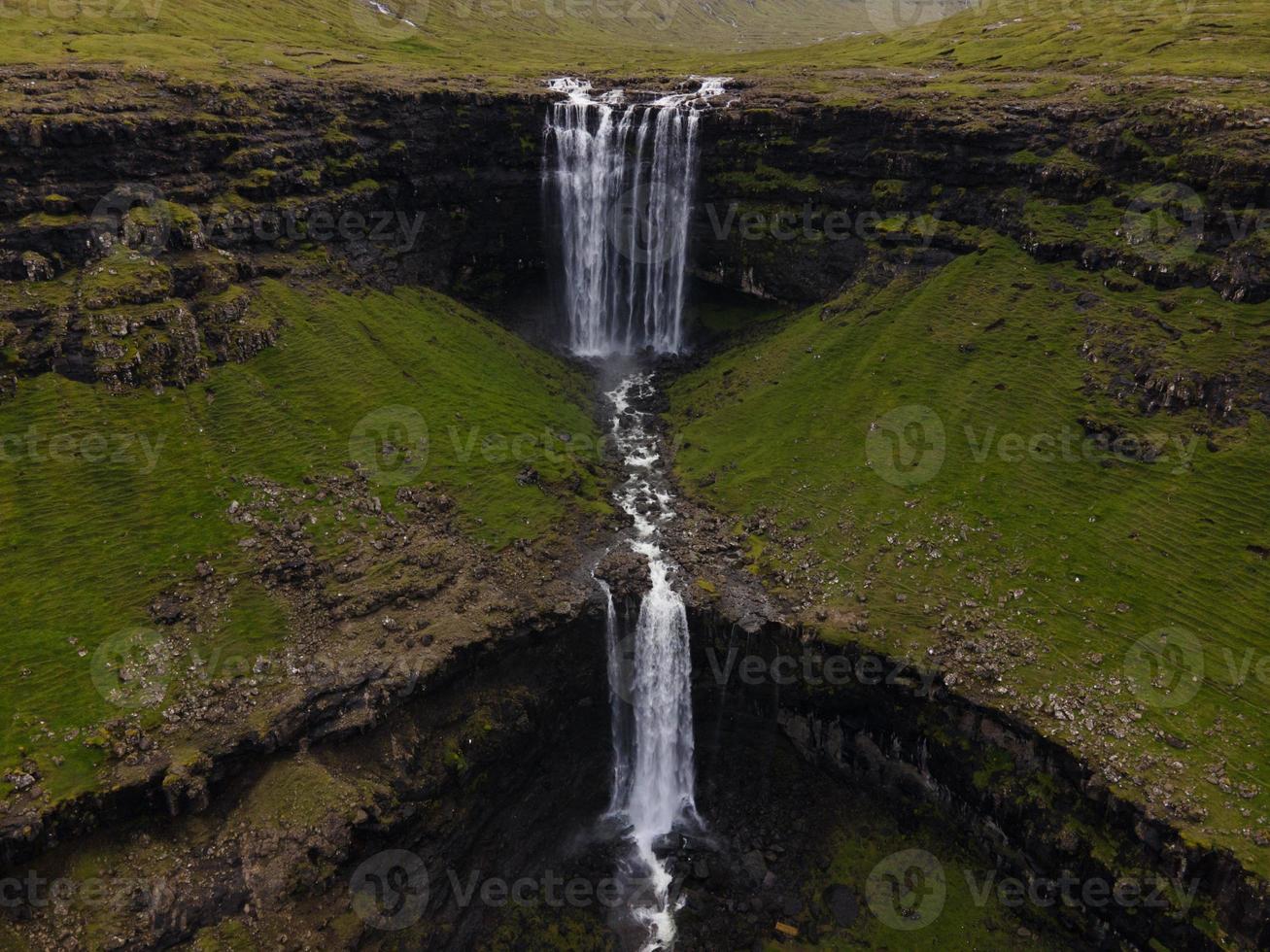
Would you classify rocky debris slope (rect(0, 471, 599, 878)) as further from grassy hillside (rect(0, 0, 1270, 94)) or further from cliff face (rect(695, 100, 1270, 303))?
grassy hillside (rect(0, 0, 1270, 94))

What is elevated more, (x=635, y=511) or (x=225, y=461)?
(x=225, y=461)

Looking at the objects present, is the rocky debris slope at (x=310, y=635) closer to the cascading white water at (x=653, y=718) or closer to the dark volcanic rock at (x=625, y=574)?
the dark volcanic rock at (x=625, y=574)

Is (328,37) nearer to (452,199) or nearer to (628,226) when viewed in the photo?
(452,199)

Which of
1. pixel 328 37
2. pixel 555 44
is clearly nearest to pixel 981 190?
pixel 328 37

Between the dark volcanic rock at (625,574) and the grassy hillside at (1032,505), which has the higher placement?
the grassy hillside at (1032,505)

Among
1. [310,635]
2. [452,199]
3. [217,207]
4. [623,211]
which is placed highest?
[452,199]

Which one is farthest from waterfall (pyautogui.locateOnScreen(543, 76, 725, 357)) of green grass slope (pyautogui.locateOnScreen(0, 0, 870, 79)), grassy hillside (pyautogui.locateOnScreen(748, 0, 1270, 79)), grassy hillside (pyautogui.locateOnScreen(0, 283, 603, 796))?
grassy hillside (pyautogui.locateOnScreen(748, 0, 1270, 79))

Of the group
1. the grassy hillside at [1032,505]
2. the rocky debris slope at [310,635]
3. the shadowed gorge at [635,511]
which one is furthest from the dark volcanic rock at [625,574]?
the grassy hillside at [1032,505]
